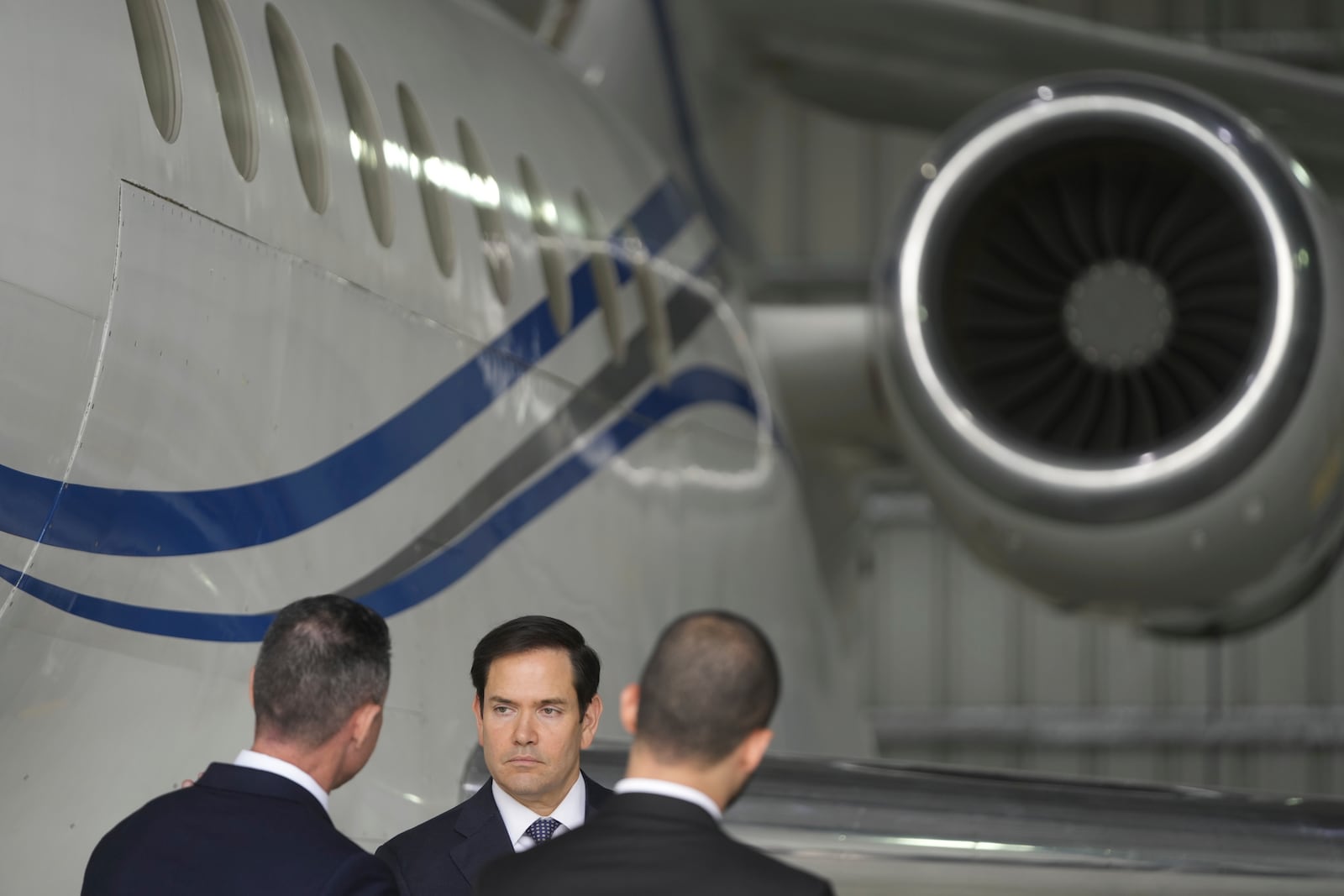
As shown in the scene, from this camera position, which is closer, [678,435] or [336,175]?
[336,175]

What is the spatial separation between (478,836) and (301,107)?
178 cm

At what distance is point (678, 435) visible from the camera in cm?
A: 526

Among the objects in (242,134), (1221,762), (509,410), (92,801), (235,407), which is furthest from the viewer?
(1221,762)

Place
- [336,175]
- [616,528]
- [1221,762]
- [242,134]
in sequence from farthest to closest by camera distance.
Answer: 1. [1221,762]
2. [616,528]
3. [336,175]
4. [242,134]

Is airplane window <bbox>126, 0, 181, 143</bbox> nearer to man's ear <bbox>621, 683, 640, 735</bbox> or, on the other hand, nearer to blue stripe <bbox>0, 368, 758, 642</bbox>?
blue stripe <bbox>0, 368, 758, 642</bbox>

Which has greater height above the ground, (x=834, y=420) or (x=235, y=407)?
(x=834, y=420)

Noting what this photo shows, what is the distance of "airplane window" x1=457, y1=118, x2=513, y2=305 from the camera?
4051mm

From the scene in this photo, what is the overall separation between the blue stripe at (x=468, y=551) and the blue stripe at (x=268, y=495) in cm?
8

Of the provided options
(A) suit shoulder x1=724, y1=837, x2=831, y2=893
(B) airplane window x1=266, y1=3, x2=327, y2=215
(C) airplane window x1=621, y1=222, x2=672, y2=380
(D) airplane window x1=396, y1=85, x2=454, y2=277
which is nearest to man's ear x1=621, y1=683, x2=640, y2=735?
(A) suit shoulder x1=724, y1=837, x2=831, y2=893

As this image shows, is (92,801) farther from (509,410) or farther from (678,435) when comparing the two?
(678,435)

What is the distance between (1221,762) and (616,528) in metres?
13.7

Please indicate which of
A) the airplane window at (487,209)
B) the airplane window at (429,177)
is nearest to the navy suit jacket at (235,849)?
the airplane window at (429,177)

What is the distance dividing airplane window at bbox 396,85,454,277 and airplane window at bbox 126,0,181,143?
0.95 m

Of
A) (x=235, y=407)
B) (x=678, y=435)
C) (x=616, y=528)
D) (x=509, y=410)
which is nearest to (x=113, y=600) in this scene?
(x=235, y=407)
